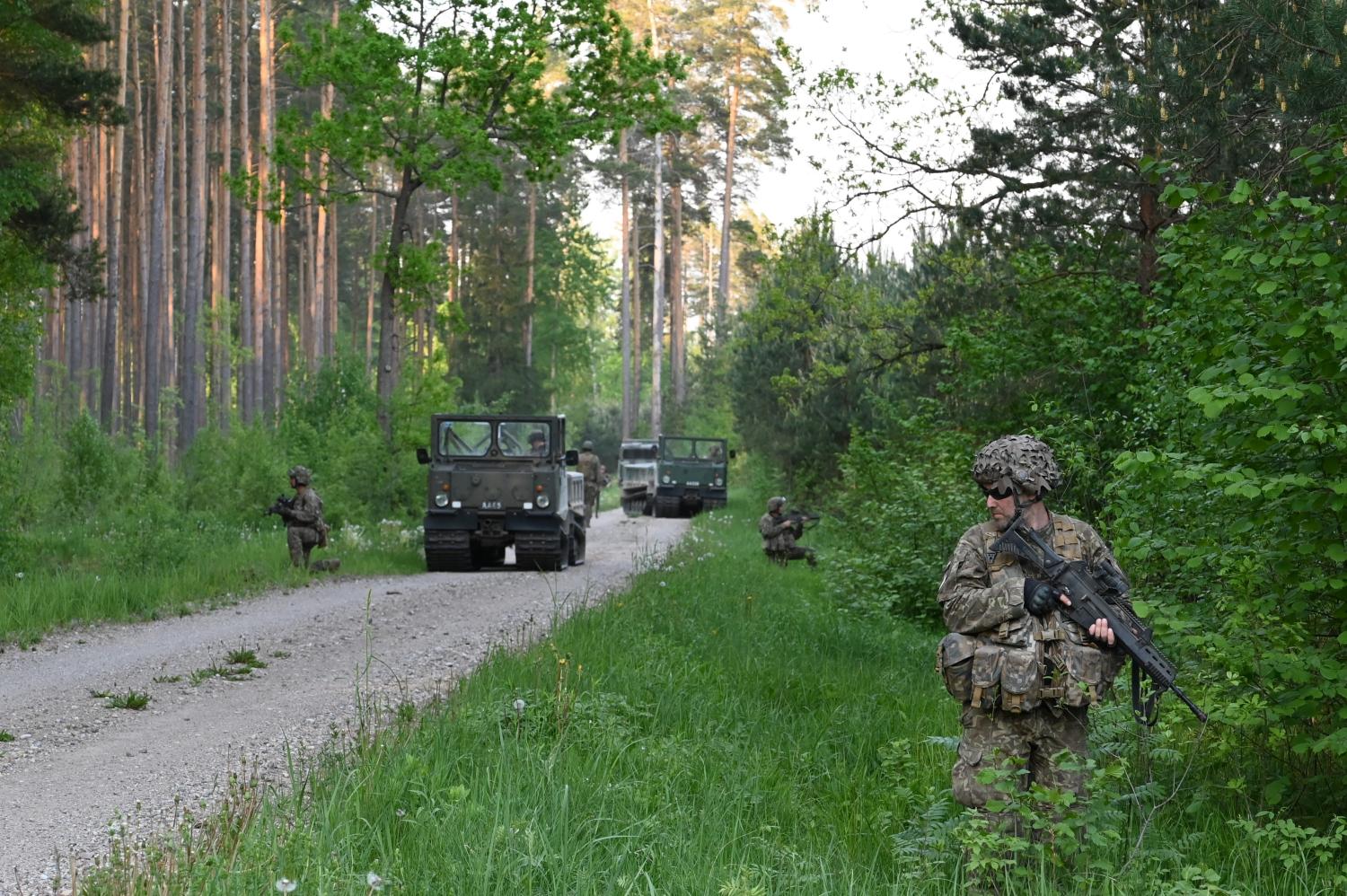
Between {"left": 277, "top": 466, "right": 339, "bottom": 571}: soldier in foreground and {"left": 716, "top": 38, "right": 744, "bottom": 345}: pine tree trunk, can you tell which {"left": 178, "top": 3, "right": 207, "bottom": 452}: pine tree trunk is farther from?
{"left": 716, "top": 38, "right": 744, "bottom": 345}: pine tree trunk

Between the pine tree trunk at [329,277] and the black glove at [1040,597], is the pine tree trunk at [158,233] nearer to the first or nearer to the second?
the pine tree trunk at [329,277]

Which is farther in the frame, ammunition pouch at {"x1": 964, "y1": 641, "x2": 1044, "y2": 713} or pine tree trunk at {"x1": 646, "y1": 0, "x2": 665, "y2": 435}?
pine tree trunk at {"x1": 646, "y1": 0, "x2": 665, "y2": 435}

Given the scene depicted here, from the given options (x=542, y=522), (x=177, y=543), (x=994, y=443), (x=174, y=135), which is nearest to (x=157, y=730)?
(x=994, y=443)

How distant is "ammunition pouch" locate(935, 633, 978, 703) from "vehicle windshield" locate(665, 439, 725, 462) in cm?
3475

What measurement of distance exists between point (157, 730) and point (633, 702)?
2.70 metres

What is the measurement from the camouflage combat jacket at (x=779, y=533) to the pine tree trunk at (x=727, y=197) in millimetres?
29349

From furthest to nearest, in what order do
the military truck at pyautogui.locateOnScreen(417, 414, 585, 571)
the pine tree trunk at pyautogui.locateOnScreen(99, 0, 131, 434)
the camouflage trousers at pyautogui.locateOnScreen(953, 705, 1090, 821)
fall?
the pine tree trunk at pyautogui.locateOnScreen(99, 0, 131, 434) → the military truck at pyautogui.locateOnScreen(417, 414, 585, 571) → the camouflage trousers at pyautogui.locateOnScreen(953, 705, 1090, 821)

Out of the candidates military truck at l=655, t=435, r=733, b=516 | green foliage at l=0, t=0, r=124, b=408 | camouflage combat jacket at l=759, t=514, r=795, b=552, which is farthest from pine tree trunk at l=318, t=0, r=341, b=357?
camouflage combat jacket at l=759, t=514, r=795, b=552

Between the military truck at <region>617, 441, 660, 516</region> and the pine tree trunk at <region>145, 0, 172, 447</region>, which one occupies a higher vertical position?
the pine tree trunk at <region>145, 0, 172, 447</region>

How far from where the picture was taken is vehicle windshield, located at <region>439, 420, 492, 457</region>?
64.7 feet

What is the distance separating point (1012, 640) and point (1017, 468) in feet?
2.10

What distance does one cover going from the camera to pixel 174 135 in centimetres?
4678

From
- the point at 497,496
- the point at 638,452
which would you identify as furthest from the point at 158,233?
the point at 497,496

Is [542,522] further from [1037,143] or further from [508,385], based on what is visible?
[508,385]
